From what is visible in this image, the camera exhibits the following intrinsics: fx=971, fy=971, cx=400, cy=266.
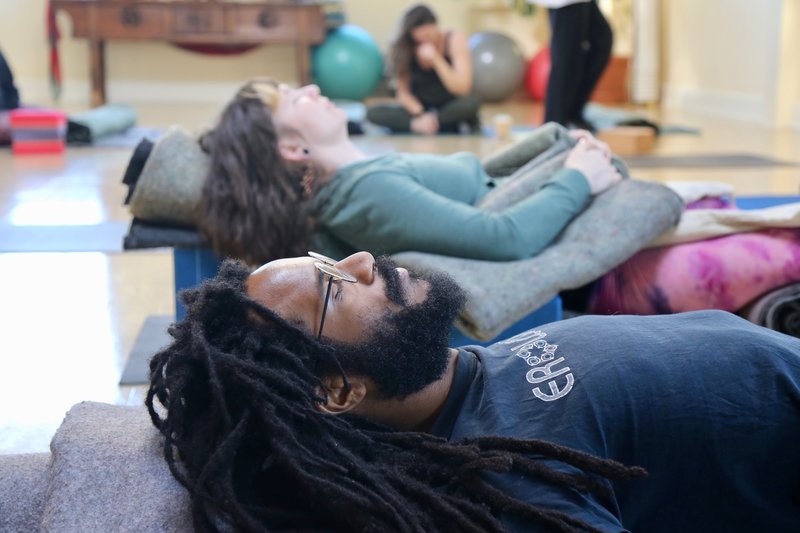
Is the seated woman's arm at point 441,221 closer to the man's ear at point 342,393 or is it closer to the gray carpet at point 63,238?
the man's ear at point 342,393

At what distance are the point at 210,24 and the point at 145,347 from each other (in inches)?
224

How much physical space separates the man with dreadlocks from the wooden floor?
0.95m

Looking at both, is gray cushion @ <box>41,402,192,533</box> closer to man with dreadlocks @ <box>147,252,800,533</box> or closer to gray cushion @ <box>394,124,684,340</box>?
man with dreadlocks @ <box>147,252,800,533</box>

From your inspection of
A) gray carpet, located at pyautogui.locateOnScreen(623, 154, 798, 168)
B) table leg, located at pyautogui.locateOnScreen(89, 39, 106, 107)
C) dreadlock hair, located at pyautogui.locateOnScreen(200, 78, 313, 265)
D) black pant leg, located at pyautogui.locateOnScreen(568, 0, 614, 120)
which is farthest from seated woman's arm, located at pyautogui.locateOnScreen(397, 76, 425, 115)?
dreadlock hair, located at pyautogui.locateOnScreen(200, 78, 313, 265)

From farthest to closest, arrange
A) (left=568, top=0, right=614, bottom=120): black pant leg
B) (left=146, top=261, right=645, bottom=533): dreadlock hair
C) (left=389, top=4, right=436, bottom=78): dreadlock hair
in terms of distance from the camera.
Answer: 1. (left=389, top=4, right=436, bottom=78): dreadlock hair
2. (left=568, top=0, right=614, bottom=120): black pant leg
3. (left=146, top=261, right=645, bottom=533): dreadlock hair

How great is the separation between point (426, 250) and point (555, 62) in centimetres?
328

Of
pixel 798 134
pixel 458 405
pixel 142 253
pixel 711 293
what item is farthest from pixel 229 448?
pixel 798 134

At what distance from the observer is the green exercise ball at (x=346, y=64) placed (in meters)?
7.65

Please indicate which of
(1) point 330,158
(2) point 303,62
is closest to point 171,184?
(1) point 330,158

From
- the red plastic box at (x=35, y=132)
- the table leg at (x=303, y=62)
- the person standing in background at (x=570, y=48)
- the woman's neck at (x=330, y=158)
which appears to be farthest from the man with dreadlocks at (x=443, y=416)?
the table leg at (x=303, y=62)

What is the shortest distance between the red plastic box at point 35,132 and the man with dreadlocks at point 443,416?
4631 millimetres

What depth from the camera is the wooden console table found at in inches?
295

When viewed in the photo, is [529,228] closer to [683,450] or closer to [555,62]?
[683,450]

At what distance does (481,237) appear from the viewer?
2.06 metres
